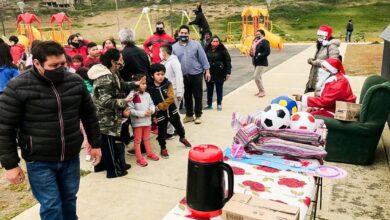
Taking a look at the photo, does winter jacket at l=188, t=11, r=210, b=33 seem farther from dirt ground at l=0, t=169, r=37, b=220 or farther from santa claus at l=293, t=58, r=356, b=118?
dirt ground at l=0, t=169, r=37, b=220

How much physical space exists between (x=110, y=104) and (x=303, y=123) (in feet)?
7.60

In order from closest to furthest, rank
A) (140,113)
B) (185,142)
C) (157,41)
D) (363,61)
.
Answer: (140,113)
(185,142)
(157,41)
(363,61)

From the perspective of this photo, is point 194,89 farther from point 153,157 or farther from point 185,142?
point 153,157

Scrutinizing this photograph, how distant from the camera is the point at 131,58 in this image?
220 inches

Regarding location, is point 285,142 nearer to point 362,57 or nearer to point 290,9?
point 362,57

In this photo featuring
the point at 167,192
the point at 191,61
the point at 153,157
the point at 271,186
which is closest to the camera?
the point at 271,186

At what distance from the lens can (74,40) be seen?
7.23 meters

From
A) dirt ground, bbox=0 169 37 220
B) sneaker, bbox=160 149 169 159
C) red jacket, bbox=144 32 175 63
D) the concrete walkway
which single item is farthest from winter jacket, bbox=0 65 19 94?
sneaker, bbox=160 149 169 159

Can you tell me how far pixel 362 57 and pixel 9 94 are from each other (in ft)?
52.8

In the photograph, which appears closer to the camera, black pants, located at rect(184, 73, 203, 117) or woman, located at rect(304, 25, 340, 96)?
woman, located at rect(304, 25, 340, 96)

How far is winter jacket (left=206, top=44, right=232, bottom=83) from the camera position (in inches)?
308

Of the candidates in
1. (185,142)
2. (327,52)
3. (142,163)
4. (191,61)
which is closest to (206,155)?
(142,163)

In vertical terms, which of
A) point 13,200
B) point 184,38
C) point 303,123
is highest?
point 184,38

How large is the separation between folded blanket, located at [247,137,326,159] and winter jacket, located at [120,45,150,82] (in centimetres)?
303
